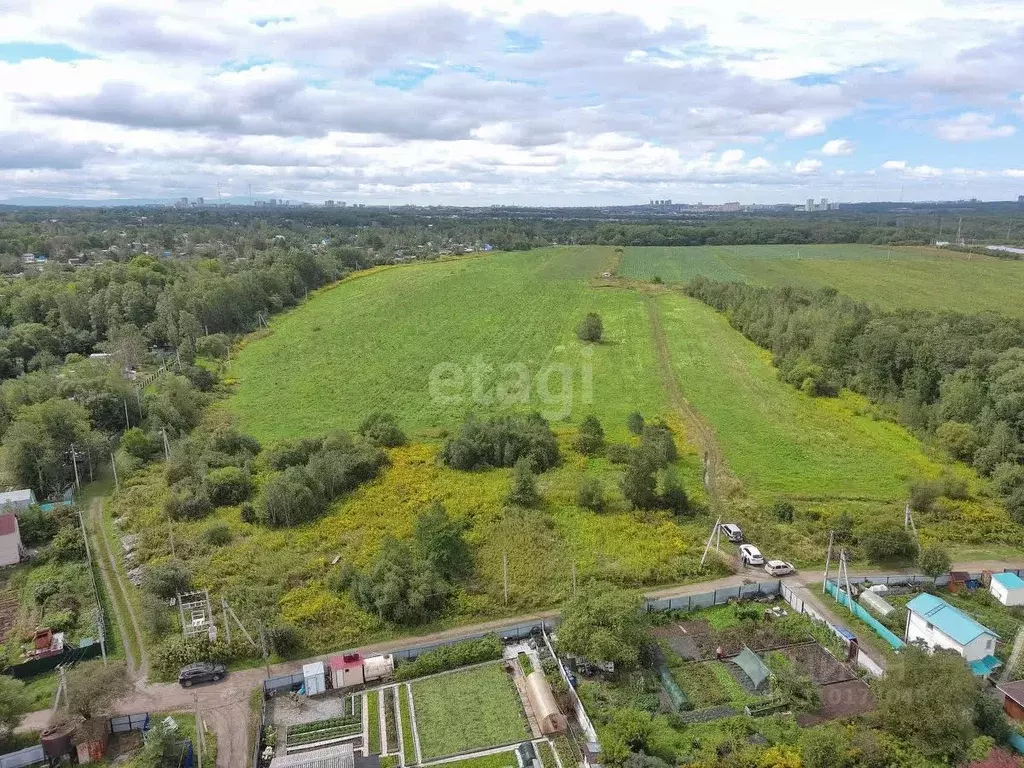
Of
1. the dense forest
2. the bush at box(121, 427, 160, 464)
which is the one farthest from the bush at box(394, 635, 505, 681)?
the dense forest

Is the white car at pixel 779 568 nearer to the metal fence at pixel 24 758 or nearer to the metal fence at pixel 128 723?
the metal fence at pixel 128 723

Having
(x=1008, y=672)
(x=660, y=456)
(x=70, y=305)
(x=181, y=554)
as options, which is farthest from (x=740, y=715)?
(x=70, y=305)

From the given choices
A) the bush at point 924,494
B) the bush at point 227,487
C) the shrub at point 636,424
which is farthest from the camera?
the shrub at point 636,424

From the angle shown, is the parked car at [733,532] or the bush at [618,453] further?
the bush at [618,453]

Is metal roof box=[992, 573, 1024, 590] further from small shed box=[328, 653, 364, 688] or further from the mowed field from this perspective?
the mowed field

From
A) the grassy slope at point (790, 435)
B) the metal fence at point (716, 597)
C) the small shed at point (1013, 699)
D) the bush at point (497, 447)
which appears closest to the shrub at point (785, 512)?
the grassy slope at point (790, 435)

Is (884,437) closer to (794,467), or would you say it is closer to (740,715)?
(794,467)

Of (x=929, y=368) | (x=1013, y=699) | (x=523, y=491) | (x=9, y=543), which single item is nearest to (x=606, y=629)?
(x=523, y=491)

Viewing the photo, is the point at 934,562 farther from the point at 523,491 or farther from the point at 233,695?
the point at 233,695
